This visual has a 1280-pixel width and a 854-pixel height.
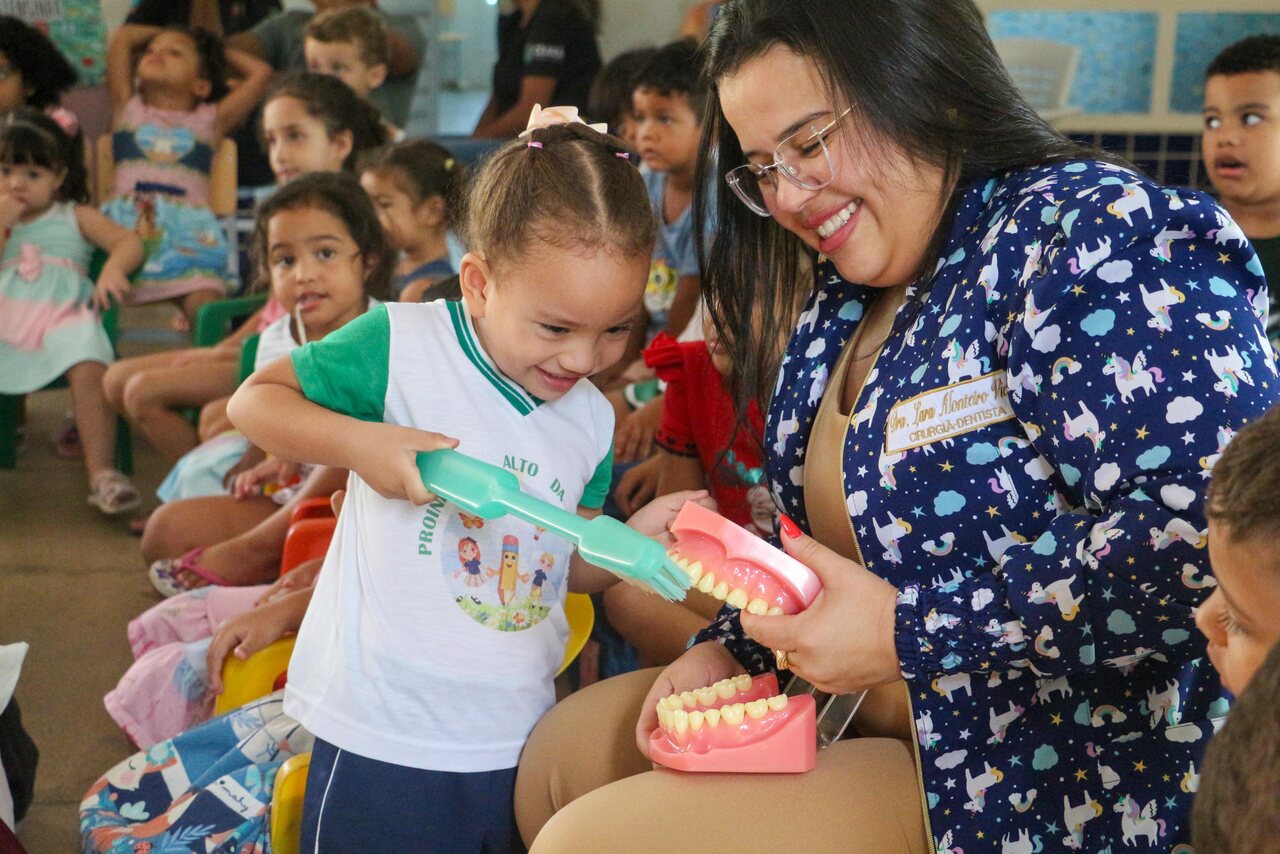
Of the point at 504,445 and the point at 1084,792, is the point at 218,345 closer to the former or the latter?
the point at 504,445

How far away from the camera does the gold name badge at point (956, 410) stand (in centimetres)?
121

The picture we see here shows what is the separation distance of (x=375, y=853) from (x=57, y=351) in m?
2.79

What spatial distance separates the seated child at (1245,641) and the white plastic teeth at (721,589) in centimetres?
39

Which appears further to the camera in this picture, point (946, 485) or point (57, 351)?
point (57, 351)

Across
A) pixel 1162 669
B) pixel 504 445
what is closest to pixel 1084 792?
pixel 1162 669

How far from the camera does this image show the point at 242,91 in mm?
4668

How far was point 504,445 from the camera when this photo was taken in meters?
1.48

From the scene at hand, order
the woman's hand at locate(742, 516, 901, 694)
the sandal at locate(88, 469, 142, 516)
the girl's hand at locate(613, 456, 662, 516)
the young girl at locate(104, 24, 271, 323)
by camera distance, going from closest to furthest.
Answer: the woman's hand at locate(742, 516, 901, 694), the girl's hand at locate(613, 456, 662, 516), the sandal at locate(88, 469, 142, 516), the young girl at locate(104, 24, 271, 323)

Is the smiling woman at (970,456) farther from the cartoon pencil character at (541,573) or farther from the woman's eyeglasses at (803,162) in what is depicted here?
the cartoon pencil character at (541,573)

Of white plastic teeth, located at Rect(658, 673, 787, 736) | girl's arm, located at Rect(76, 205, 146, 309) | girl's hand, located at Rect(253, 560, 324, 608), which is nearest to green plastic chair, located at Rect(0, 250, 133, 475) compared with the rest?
girl's arm, located at Rect(76, 205, 146, 309)

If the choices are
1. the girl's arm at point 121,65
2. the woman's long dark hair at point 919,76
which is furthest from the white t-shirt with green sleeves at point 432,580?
the girl's arm at point 121,65

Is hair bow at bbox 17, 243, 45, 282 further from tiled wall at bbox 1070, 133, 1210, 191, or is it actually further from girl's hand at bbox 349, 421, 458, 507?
tiled wall at bbox 1070, 133, 1210, 191

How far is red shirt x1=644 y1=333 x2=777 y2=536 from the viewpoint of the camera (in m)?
1.96

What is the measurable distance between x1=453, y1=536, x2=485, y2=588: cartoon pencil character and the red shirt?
0.55 metres
